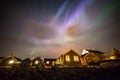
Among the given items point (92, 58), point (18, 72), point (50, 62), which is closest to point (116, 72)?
point (18, 72)

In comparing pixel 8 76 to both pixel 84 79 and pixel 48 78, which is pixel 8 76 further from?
pixel 84 79

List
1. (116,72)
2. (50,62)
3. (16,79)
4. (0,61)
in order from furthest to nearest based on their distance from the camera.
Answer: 1. (50,62)
2. (0,61)
3. (116,72)
4. (16,79)

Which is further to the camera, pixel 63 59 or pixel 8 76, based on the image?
pixel 63 59

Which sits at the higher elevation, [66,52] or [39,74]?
[66,52]

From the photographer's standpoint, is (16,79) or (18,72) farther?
(18,72)

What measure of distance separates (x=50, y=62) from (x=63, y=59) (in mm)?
20165

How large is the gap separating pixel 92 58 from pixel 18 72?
4249cm

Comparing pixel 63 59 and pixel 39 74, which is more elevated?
pixel 63 59

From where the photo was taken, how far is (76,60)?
1921 inches

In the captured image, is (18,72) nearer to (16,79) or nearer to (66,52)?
(16,79)

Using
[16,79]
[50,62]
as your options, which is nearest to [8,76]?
[16,79]

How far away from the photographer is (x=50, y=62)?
65125mm

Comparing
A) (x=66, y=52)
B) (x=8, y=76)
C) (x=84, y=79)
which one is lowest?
(x=84, y=79)

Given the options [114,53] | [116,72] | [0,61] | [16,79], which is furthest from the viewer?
[0,61]
